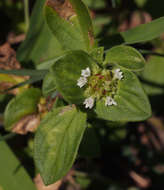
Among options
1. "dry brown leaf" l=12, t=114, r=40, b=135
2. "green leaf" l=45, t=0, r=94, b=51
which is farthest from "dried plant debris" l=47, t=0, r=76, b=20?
"dry brown leaf" l=12, t=114, r=40, b=135

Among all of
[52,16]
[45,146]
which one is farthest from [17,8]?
[45,146]

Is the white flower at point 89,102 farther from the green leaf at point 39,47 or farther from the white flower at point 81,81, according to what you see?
the green leaf at point 39,47

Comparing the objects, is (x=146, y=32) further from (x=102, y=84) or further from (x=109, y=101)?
(x=109, y=101)

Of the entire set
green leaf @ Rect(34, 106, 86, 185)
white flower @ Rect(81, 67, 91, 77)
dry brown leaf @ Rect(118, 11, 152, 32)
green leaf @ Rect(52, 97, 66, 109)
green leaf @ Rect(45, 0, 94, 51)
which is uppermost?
green leaf @ Rect(45, 0, 94, 51)

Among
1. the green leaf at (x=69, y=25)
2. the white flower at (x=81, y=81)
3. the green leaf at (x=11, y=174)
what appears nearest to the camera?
the white flower at (x=81, y=81)

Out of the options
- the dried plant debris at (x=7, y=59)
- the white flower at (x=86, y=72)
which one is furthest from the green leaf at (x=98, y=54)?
the dried plant debris at (x=7, y=59)

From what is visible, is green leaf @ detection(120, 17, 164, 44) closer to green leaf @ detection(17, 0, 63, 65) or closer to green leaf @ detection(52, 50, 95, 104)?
green leaf @ detection(52, 50, 95, 104)

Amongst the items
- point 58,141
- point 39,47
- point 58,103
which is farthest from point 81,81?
point 39,47
